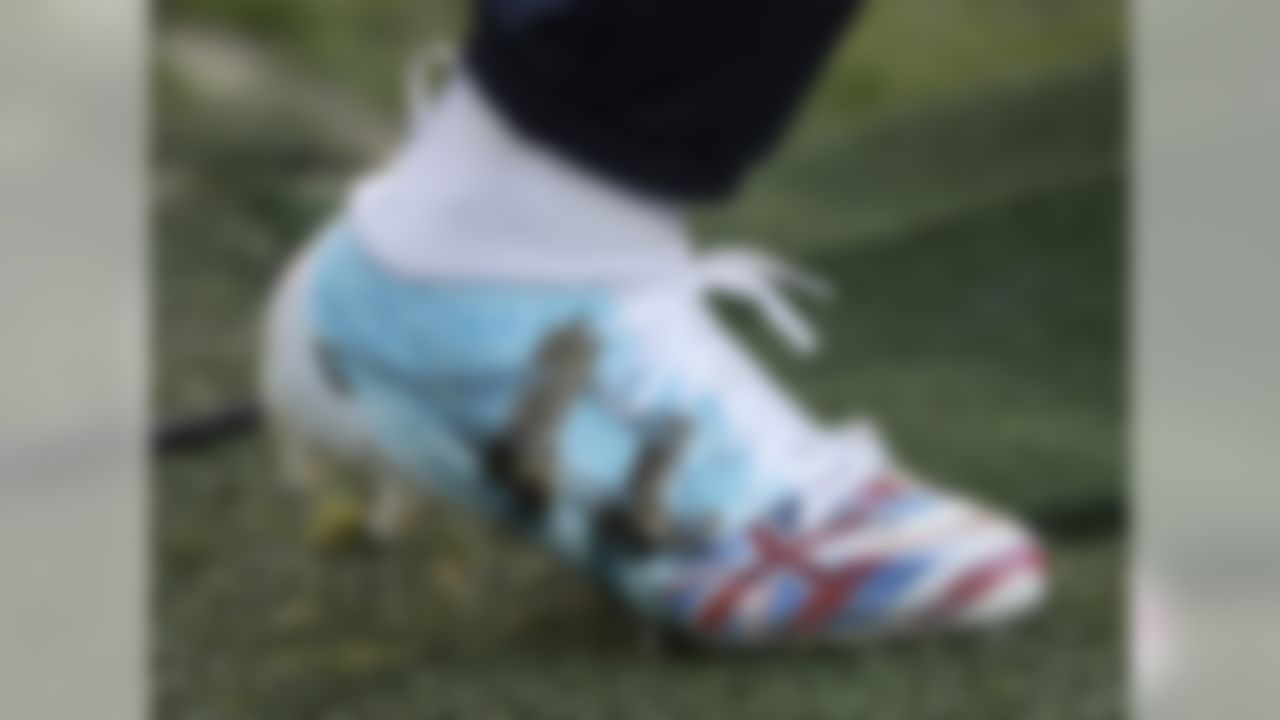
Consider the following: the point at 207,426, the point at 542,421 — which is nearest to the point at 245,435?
the point at 207,426

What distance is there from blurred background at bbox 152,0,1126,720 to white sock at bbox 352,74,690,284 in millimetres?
51

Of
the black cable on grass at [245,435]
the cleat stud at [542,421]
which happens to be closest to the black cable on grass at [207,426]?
the black cable on grass at [245,435]

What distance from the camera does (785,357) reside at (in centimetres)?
59

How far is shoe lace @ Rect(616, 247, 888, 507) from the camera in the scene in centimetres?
47

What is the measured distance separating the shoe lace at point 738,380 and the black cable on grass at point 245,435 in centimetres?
6

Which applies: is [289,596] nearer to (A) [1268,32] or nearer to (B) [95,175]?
(B) [95,175]

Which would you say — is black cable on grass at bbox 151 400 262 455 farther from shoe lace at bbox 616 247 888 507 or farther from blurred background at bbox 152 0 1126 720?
shoe lace at bbox 616 247 888 507

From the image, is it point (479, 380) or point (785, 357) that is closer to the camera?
point (479, 380)

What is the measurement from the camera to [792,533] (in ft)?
1.54

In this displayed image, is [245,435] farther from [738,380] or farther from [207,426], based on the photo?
[738,380]

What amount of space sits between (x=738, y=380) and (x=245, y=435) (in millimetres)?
158

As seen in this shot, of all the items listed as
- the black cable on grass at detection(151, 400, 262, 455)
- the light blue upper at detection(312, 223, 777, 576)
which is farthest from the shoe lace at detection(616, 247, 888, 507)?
the black cable on grass at detection(151, 400, 262, 455)

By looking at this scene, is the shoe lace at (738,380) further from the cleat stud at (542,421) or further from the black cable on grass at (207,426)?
the black cable on grass at (207,426)

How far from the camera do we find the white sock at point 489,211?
46cm
